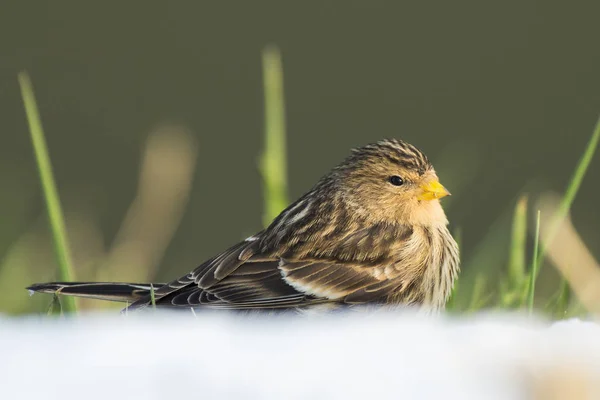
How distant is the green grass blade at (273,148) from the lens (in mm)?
2928

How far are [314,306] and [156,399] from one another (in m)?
2.09

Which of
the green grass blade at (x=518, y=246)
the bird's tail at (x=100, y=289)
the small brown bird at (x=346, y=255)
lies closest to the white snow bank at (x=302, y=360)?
the bird's tail at (x=100, y=289)

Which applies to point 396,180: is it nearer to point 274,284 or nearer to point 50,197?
point 274,284

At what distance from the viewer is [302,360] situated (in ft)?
2.16

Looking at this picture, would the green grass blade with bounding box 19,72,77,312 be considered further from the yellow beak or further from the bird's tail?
the yellow beak

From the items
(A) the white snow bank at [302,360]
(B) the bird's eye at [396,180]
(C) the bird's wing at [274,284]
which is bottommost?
(C) the bird's wing at [274,284]

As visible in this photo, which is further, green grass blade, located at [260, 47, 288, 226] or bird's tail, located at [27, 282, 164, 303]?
green grass blade, located at [260, 47, 288, 226]

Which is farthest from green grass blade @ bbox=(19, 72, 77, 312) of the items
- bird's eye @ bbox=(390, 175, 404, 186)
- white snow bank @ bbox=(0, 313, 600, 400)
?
white snow bank @ bbox=(0, 313, 600, 400)

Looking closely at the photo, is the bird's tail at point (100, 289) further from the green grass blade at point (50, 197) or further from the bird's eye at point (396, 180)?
the bird's eye at point (396, 180)

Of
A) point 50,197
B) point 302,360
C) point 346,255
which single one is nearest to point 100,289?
point 50,197

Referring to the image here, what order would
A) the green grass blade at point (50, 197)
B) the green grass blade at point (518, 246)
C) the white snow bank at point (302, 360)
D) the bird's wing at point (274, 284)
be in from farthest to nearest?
the bird's wing at point (274, 284) < the green grass blade at point (518, 246) < the green grass blade at point (50, 197) < the white snow bank at point (302, 360)

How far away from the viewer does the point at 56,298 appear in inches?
71.0

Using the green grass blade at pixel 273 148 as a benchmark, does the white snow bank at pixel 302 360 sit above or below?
below

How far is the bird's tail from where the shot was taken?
2.22m
